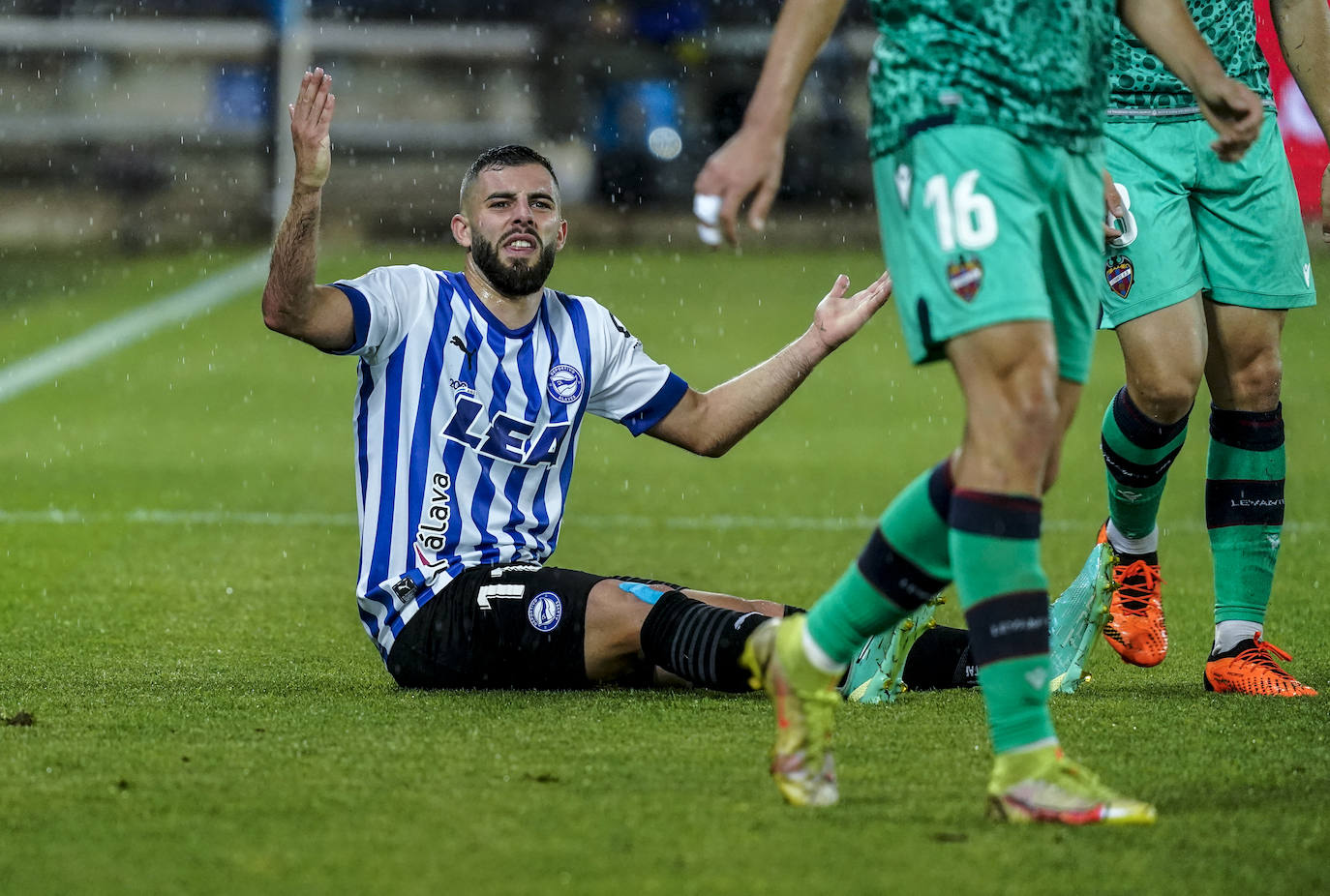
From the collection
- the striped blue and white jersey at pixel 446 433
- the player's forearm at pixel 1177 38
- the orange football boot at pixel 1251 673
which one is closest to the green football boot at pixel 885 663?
the orange football boot at pixel 1251 673

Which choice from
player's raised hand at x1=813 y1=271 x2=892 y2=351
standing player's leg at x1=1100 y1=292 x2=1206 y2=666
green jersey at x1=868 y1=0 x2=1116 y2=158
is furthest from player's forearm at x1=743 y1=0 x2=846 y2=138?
standing player's leg at x1=1100 y1=292 x2=1206 y2=666

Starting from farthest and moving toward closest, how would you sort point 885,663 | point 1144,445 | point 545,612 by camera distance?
point 1144,445
point 545,612
point 885,663

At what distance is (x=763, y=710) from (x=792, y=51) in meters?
1.66

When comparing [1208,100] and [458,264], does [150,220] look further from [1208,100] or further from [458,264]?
[1208,100]

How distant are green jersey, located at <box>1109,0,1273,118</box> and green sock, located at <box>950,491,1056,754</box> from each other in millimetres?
1943

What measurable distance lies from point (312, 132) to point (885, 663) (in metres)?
1.75

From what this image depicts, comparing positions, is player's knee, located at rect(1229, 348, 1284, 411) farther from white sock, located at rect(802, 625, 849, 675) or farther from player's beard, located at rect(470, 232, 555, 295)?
white sock, located at rect(802, 625, 849, 675)

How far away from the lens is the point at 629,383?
4.98 metres

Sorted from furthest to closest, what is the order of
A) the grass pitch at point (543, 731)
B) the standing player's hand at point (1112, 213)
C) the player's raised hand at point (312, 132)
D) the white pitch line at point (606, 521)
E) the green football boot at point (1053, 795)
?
the white pitch line at point (606, 521) → the standing player's hand at point (1112, 213) → the player's raised hand at point (312, 132) → the green football boot at point (1053, 795) → the grass pitch at point (543, 731)

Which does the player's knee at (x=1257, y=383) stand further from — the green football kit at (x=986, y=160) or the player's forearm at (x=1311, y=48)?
the green football kit at (x=986, y=160)

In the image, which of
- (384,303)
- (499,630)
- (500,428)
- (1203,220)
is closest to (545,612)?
(499,630)

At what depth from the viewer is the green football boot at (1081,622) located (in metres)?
4.72

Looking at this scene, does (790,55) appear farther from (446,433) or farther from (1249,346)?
(1249,346)

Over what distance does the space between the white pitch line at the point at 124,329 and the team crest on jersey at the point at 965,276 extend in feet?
33.8
